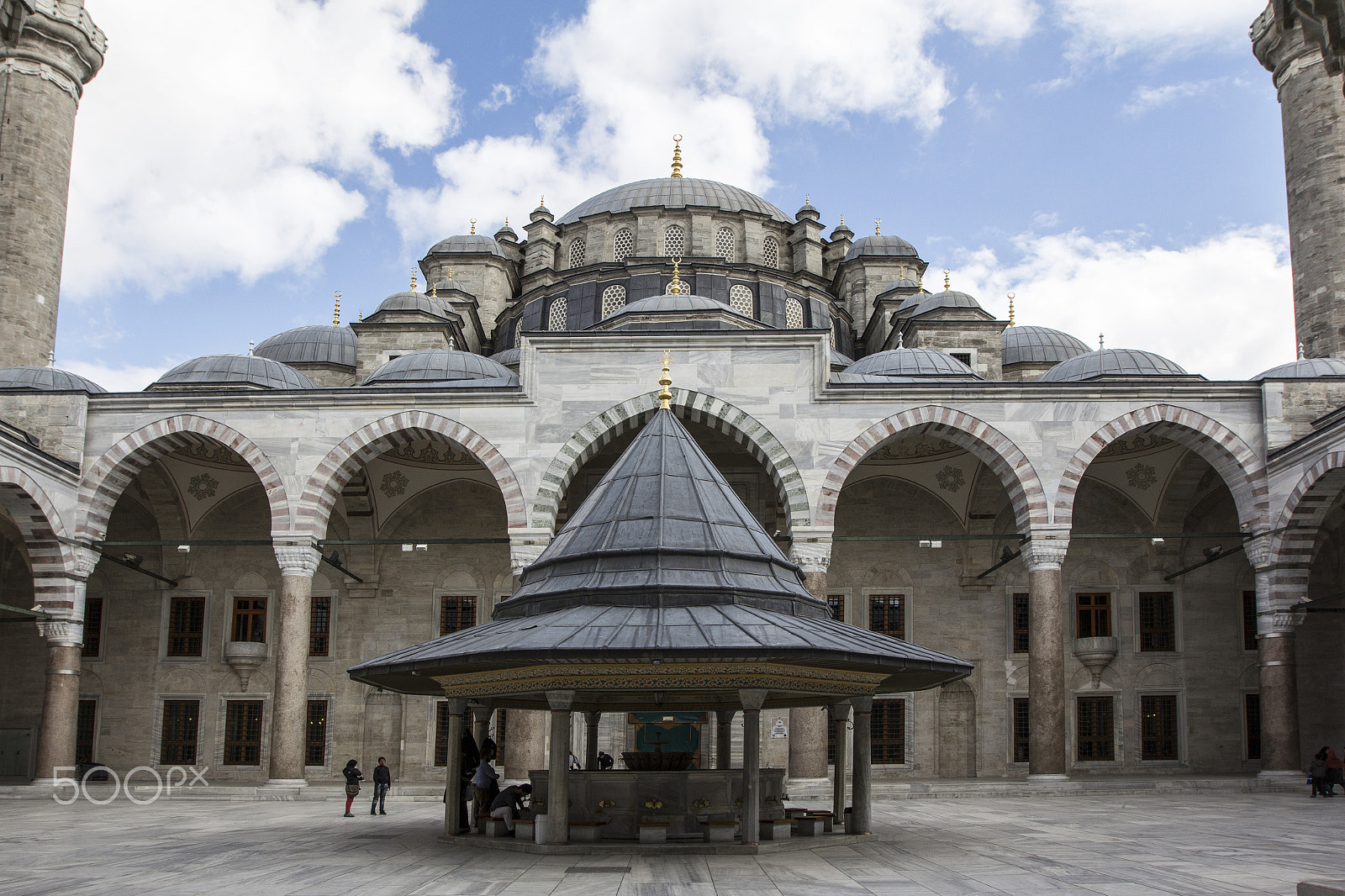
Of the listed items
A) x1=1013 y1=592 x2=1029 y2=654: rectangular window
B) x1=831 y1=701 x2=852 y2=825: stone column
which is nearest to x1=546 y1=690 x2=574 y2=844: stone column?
x1=831 y1=701 x2=852 y2=825: stone column

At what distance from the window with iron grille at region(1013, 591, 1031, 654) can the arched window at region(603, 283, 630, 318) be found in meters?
9.77

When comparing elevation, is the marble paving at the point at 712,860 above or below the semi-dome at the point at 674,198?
below

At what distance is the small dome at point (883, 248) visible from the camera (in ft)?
89.4

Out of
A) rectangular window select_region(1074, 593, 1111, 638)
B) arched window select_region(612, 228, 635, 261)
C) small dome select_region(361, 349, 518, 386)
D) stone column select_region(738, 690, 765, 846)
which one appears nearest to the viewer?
stone column select_region(738, 690, 765, 846)

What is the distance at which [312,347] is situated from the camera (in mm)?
24219

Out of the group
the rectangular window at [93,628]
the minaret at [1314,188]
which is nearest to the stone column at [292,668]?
the rectangular window at [93,628]

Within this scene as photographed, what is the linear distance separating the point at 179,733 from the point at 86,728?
161 cm

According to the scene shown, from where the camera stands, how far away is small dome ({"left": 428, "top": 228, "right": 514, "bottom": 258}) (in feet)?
90.2

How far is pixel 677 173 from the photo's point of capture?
94.5 feet

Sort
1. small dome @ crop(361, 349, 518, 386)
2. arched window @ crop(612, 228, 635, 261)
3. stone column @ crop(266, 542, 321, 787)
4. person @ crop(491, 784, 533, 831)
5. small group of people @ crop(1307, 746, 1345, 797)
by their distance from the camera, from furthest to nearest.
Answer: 1. arched window @ crop(612, 228, 635, 261)
2. small dome @ crop(361, 349, 518, 386)
3. stone column @ crop(266, 542, 321, 787)
4. small group of people @ crop(1307, 746, 1345, 797)
5. person @ crop(491, 784, 533, 831)

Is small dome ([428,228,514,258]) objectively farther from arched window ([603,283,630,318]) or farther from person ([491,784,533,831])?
person ([491,784,533,831])

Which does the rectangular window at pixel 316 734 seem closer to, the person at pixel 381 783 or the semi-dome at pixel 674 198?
the person at pixel 381 783

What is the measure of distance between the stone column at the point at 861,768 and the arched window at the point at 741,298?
1524cm

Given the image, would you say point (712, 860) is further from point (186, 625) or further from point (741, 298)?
point (741, 298)
